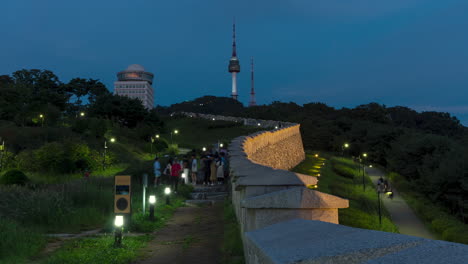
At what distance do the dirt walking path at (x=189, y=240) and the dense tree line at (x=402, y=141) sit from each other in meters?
26.9

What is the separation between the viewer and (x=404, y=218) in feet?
99.0

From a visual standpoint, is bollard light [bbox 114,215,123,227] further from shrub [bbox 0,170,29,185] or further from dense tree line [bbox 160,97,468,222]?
dense tree line [bbox 160,97,468,222]

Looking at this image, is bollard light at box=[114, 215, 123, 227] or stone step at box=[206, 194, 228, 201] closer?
bollard light at box=[114, 215, 123, 227]

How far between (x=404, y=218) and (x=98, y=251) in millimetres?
A: 26911

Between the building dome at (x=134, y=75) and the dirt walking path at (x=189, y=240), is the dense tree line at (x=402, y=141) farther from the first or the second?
the dirt walking path at (x=189, y=240)

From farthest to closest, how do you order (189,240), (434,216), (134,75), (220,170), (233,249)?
(134,75), (434,216), (220,170), (189,240), (233,249)

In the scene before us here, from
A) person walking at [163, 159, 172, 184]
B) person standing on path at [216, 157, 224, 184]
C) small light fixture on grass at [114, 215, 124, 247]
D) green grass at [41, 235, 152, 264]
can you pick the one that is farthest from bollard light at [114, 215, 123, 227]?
person walking at [163, 159, 172, 184]

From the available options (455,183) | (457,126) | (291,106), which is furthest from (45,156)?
(457,126)

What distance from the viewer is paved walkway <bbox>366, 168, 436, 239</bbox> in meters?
26.4

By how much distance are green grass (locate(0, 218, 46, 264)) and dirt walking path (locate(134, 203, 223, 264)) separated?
2079 mm

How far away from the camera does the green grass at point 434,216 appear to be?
23406 millimetres

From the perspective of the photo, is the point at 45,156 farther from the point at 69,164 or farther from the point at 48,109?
the point at 48,109

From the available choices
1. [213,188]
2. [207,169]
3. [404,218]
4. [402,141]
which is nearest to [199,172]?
[207,169]

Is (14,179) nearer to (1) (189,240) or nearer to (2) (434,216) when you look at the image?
(1) (189,240)
